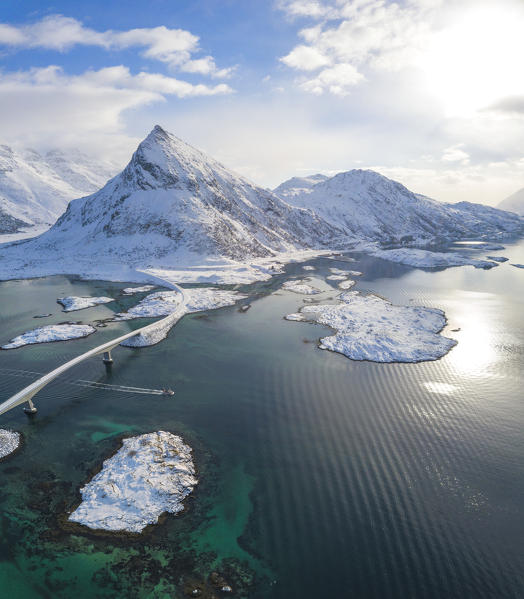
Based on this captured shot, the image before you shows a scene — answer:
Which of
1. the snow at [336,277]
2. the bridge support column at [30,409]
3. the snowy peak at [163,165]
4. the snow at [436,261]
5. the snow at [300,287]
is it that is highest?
the snowy peak at [163,165]

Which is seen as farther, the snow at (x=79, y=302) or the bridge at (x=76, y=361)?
the snow at (x=79, y=302)

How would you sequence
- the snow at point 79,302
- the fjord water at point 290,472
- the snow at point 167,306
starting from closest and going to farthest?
the fjord water at point 290,472
the snow at point 167,306
the snow at point 79,302

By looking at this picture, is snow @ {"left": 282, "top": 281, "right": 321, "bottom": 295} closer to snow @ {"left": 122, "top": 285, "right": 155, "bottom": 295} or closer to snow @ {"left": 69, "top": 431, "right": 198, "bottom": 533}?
snow @ {"left": 122, "top": 285, "right": 155, "bottom": 295}

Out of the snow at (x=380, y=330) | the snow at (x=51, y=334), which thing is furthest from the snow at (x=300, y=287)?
the snow at (x=51, y=334)

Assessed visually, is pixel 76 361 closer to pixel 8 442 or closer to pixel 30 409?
pixel 30 409

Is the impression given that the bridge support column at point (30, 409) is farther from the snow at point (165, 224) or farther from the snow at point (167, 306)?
the snow at point (165, 224)

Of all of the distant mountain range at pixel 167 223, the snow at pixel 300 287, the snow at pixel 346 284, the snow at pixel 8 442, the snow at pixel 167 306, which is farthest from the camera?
the distant mountain range at pixel 167 223

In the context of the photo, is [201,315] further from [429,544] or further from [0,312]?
[429,544]
